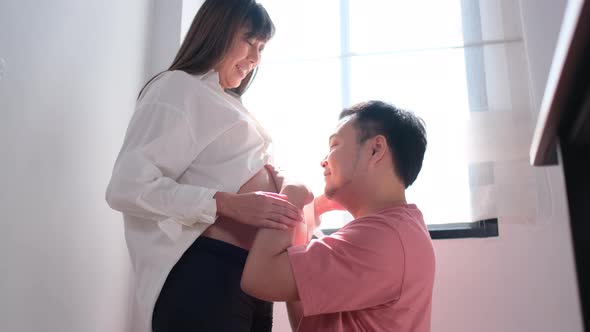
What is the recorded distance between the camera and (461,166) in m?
2.07

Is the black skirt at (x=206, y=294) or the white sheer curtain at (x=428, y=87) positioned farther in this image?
the white sheer curtain at (x=428, y=87)

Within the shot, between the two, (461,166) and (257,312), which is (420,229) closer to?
(257,312)

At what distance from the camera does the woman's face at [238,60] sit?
1426 mm

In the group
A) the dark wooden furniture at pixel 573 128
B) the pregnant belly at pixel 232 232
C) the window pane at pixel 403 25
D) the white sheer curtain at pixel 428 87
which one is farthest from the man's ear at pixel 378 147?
the window pane at pixel 403 25

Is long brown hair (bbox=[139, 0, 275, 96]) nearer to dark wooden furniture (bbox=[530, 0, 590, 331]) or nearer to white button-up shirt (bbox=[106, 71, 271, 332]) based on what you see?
white button-up shirt (bbox=[106, 71, 271, 332])

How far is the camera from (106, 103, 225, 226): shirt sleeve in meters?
1.13

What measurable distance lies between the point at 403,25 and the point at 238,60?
1.09 metres

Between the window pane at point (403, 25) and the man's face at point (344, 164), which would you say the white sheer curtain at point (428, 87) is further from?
the man's face at point (344, 164)

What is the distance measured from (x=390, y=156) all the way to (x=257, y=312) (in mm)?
449

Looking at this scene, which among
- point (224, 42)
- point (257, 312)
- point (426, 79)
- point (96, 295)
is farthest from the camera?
point (426, 79)

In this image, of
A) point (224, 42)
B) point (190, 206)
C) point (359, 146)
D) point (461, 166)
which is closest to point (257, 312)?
point (190, 206)

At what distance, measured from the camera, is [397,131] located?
133 centimetres

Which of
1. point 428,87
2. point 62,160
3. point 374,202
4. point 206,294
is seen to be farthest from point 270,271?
point 428,87

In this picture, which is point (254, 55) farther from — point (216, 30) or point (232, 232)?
point (232, 232)
